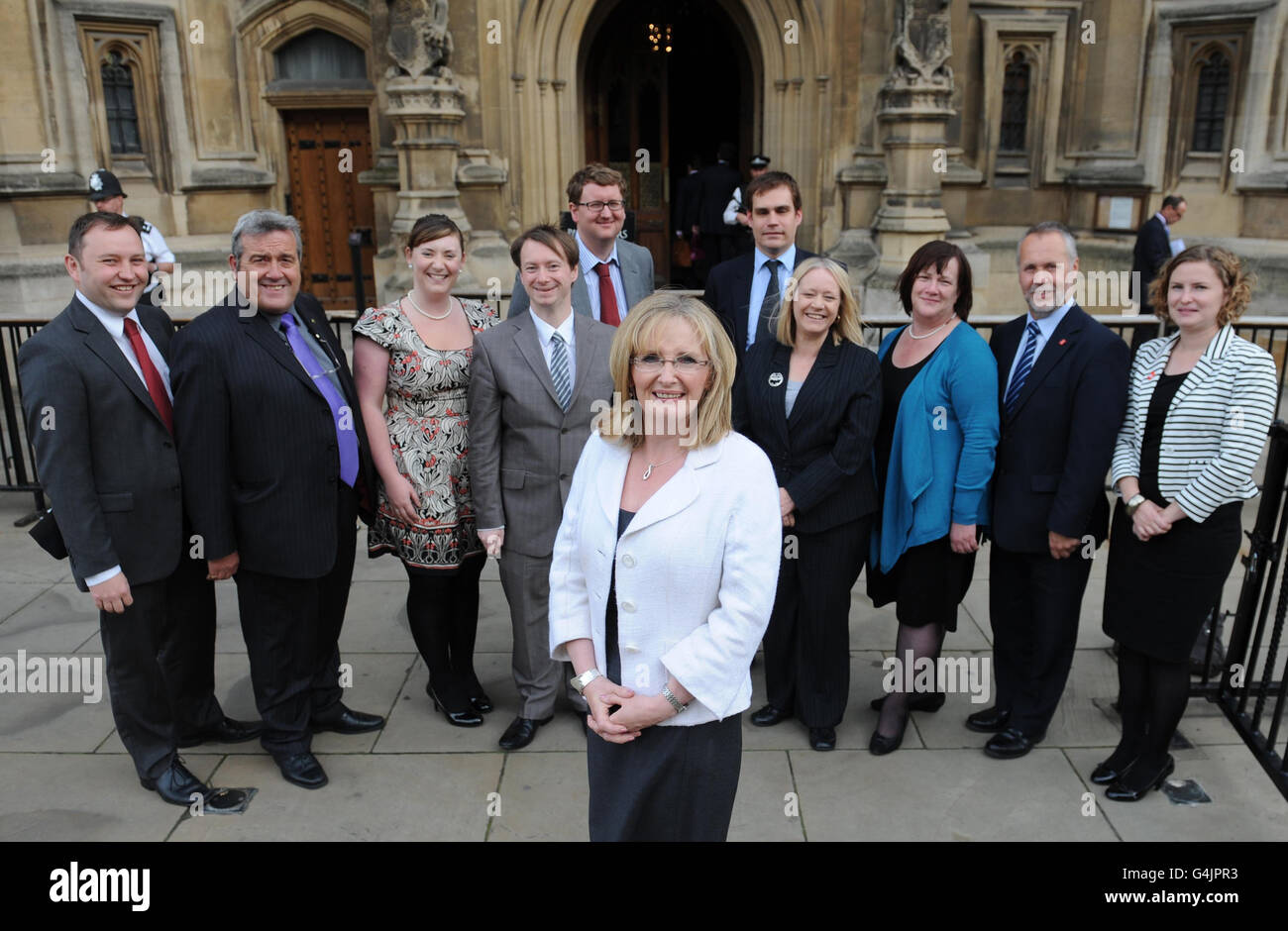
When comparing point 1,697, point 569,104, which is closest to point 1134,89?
point 569,104

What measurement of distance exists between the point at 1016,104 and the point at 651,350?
40.1 feet

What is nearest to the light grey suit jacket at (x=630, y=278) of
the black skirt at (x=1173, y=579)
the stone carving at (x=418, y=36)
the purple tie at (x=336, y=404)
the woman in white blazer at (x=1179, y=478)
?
the purple tie at (x=336, y=404)

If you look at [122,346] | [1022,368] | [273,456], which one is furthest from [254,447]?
[1022,368]

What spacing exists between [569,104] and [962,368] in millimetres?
9248

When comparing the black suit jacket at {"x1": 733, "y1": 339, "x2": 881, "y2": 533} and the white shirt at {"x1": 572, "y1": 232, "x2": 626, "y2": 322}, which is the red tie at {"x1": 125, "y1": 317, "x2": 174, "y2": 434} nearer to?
the white shirt at {"x1": 572, "y1": 232, "x2": 626, "y2": 322}

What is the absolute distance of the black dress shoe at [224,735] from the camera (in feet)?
13.6

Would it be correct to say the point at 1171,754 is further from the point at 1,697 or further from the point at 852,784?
the point at 1,697

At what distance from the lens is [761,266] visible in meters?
4.71

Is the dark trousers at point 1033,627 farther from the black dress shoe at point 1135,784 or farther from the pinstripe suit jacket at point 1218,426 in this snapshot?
the pinstripe suit jacket at point 1218,426

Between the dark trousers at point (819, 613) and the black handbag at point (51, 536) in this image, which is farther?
the dark trousers at point (819, 613)

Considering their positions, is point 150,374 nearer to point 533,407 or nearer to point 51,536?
point 51,536

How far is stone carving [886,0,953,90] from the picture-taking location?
36.3 ft

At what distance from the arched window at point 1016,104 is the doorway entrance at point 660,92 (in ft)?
10.4

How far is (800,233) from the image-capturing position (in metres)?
12.4
